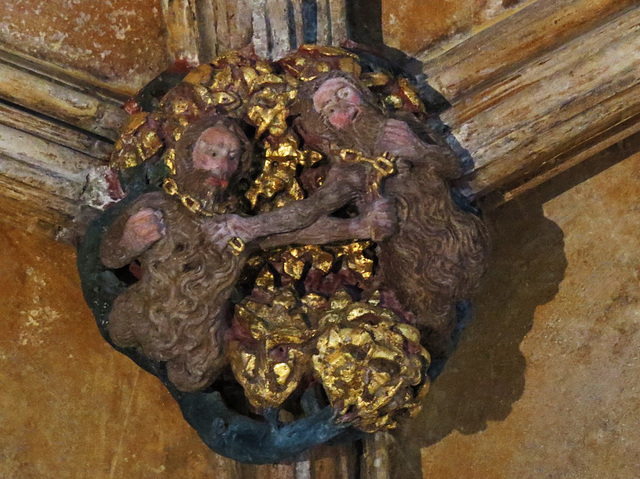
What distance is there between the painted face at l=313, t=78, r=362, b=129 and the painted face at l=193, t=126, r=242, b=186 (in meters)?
0.20

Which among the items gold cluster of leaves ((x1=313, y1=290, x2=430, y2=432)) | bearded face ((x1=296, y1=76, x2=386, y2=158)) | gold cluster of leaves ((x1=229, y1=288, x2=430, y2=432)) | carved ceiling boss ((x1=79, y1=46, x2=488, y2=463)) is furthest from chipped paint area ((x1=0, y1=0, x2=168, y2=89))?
gold cluster of leaves ((x1=313, y1=290, x2=430, y2=432))

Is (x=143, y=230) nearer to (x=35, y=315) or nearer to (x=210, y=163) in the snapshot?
(x=210, y=163)

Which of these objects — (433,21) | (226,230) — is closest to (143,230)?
(226,230)

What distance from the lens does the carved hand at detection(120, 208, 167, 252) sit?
2.32 m

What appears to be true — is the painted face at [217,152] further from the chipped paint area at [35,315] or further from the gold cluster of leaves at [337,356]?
the chipped paint area at [35,315]

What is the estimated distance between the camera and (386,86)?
2.56 metres

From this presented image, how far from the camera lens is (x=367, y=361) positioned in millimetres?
2314

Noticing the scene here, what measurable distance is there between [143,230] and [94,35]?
745 mm

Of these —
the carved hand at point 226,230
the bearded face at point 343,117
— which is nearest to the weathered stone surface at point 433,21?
the bearded face at point 343,117

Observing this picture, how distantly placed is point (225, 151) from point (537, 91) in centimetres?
78

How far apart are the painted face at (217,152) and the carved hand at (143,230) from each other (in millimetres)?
136

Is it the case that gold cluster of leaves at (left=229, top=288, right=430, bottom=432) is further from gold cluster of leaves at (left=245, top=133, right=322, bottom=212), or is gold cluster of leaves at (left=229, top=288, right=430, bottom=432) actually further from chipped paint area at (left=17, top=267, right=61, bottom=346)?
chipped paint area at (left=17, top=267, right=61, bottom=346)

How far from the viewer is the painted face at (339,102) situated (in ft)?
7.86

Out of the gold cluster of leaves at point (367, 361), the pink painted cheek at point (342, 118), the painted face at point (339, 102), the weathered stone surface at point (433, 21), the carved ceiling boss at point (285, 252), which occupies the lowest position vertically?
the gold cluster of leaves at point (367, 361)
